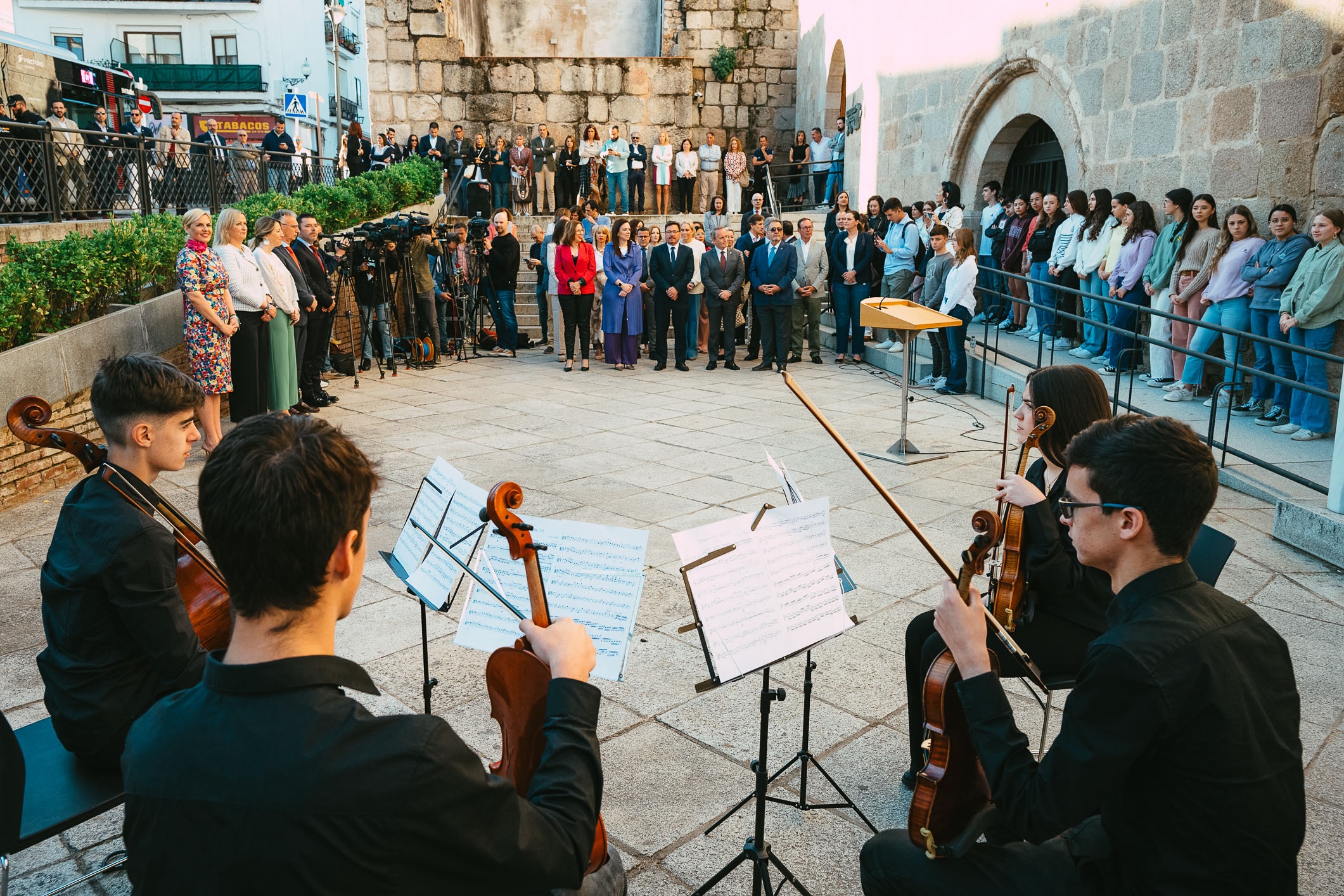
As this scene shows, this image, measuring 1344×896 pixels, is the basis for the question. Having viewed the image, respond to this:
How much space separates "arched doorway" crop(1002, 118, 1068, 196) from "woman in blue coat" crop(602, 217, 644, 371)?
498cm

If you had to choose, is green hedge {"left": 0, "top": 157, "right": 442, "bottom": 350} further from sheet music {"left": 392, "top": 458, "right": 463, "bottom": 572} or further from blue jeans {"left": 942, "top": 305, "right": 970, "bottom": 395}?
blue jeans {"left": 942, "top": 305, "right": 970, "bottom": 395}

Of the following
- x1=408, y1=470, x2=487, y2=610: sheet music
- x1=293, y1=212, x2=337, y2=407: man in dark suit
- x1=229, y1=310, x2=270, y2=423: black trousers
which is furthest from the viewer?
x1=293, y1=212, x2=337, y2=407: man in dark suit

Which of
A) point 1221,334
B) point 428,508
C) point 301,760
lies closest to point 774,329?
point 1221,334

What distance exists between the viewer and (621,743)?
3.25 metres

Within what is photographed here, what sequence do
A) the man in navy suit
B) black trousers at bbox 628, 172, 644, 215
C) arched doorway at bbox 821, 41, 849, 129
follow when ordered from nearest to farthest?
the man in navy suit, black trousers at bbox 628, 172, 644, 215, arched doorway at bbox 821, 41, 849, 129

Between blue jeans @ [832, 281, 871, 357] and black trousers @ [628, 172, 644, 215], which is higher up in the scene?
black trousers @ [628, 172, 644, 215]

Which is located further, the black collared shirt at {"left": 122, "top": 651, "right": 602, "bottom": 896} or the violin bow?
the violin bow

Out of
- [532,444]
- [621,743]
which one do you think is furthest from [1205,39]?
[621,743]

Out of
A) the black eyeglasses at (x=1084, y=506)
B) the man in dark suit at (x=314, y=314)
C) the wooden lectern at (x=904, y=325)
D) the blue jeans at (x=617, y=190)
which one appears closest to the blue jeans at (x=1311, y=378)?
the wooden lectern at (x=904, y=325)

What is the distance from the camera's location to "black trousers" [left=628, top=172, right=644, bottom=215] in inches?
758

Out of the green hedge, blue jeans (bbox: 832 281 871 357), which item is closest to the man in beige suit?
blue jeans (bbox: 832 281 871 357)

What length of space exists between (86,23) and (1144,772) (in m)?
42.5

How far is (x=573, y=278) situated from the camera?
10.9 meters

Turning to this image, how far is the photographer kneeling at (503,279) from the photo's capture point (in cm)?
1199
